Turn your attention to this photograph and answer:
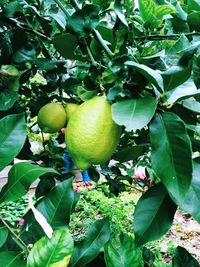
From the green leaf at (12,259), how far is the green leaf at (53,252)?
7 centimetres

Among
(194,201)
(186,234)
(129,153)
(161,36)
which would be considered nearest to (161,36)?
(161,36)

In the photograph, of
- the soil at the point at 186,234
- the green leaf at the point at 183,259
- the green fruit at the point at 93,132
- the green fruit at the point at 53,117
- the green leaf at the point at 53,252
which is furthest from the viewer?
the soil at the point at 186,234

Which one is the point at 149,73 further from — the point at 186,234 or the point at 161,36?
the point at 186,234

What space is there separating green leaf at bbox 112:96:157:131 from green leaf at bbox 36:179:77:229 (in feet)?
0.60

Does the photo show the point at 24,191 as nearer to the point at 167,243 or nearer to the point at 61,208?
the point at 61,208

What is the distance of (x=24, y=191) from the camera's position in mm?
568

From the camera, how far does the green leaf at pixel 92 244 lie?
1.85ft

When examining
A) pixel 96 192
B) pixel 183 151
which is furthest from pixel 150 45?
pixel 96 192

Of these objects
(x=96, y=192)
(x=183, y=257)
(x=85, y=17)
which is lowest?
(x=96, y=192)

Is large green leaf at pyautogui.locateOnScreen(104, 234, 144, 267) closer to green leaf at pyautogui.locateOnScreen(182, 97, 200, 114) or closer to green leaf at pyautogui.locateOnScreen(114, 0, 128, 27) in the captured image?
green leaf at pyautogui.locateOnScreen(182, 97, 200, 114)

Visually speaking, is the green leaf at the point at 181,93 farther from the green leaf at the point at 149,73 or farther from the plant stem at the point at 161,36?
the plant stem at the point at 161,36

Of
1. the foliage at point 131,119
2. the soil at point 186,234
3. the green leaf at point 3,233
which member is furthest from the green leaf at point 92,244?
the soil at point 186,234

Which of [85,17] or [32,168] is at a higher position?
[85,17]

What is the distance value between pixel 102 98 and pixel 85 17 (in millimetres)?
137
